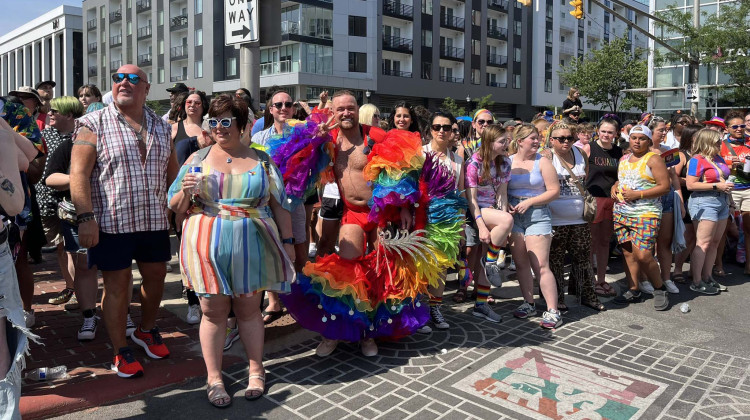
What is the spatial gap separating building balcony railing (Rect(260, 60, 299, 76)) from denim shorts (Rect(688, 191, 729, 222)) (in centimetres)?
3337

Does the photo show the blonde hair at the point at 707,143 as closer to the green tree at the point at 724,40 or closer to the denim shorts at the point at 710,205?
the denim shorts at the point at 710,205

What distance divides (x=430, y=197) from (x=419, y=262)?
0.57 metres

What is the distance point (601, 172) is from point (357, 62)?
35.6 m

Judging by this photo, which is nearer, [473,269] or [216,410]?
[216,410]

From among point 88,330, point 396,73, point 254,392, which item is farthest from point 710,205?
point 396,73

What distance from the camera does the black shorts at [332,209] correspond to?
195 inches

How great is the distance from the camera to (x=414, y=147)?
4551 mm

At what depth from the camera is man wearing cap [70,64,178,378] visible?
12.7ft

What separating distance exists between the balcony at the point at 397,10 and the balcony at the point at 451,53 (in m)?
4.43

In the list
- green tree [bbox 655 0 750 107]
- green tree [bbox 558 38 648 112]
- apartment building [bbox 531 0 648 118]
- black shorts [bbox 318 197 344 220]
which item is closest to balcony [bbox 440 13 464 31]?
apartment building [bbox 531 0 648 118]

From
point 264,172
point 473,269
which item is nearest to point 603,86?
point 473,269

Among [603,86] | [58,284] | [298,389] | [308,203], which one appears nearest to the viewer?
[298,389]

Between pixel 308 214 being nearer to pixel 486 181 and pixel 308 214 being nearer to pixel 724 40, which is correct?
pixel 486 181

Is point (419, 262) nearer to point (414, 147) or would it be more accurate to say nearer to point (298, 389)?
point (414, 147)
